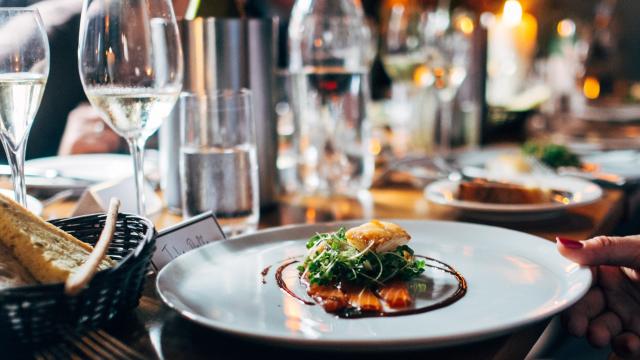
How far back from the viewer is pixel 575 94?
10.9ft

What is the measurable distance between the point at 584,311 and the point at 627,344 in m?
0.06

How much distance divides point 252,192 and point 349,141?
0.45 meters

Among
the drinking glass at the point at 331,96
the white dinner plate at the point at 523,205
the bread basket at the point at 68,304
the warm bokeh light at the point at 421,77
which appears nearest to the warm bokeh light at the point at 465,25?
the warm bokeh light at the point at 421,77

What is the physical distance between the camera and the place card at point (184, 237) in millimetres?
839

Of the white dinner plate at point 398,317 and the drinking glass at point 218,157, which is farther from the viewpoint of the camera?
the drinking glass at point 218,157

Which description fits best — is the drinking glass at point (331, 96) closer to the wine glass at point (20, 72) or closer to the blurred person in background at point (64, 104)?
the blurred person in background at point (64, 104)

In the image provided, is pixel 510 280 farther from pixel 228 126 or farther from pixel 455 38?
pixel 455 38

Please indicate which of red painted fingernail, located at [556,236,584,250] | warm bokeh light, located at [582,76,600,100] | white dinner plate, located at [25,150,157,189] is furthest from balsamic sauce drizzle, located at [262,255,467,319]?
warm bokeh light, located at [582,76,600,100]

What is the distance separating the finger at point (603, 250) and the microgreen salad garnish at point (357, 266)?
0.54ft

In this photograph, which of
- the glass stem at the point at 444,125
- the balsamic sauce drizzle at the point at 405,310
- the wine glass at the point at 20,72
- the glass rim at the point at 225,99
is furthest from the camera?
the glass stem at the point at 444,125

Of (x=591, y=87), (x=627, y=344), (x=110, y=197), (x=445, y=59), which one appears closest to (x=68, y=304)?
(x=110, y=197)

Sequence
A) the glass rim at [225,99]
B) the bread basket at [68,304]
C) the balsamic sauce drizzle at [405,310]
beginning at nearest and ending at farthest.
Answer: the bread basket at [68,304], the balsamic sauce drizzle at [405,310], the glass rim at [225,99]

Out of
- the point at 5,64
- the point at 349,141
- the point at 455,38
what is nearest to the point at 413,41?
the point at 455,38

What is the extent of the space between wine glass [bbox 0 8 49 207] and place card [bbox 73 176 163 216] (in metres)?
0.11
